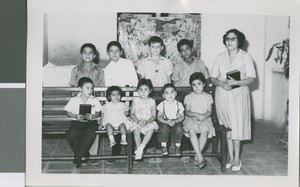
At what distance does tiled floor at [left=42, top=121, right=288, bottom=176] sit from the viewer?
3.72 ft

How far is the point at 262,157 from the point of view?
3.76 ft

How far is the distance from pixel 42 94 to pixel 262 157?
0.71 m

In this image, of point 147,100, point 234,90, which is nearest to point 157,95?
point 147,100

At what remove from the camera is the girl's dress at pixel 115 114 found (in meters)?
1.16

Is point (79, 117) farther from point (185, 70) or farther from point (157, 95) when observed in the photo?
point (185, 70)

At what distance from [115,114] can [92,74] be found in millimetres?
145

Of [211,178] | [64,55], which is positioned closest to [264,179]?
[211,178]

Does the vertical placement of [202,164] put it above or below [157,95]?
below

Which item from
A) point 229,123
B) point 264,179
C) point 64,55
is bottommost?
point 264,179

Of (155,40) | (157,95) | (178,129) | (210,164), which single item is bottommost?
(210,164)

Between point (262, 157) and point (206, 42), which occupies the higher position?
point (206, 42)

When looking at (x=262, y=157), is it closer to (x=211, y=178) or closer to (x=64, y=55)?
(x=211, y=178)

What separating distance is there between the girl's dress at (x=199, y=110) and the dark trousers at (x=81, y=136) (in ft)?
0.96

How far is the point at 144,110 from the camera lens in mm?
1156
